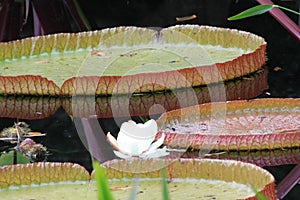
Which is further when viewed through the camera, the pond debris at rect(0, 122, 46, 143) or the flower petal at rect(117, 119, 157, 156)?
the pond debris at rect(0, 122, 46, 143)

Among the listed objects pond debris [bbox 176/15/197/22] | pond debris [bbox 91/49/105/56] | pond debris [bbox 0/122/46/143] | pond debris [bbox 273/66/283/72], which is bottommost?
pond debris [bbox 0/122/46/143]

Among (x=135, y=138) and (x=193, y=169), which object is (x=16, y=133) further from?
(x=135, y=138)

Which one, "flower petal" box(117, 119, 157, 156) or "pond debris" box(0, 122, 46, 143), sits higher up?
"flower petal" box(117, 119, 157, 156)

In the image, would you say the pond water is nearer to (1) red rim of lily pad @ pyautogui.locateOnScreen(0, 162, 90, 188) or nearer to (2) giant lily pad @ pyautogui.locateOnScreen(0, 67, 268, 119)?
(2) giant lily pad @ pyautogui.locateOnScreen(0, 67, 268, 119)

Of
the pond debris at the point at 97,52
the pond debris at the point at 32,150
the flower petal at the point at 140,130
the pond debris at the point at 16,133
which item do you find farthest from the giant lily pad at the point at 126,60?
the flower petal at the point at 140,130

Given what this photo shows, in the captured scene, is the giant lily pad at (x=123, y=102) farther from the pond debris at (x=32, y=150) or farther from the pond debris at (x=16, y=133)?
the pond debris at (x=32, y=150)

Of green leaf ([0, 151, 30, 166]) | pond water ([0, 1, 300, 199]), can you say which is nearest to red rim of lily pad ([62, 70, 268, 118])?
pond water ([0, 1, 300, 199])

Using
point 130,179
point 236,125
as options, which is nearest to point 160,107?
point 236,125

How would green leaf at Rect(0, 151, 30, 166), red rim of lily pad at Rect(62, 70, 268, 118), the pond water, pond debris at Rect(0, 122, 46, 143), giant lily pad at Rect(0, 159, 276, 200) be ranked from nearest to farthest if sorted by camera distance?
giant lily pad at Rect(0, 159, 276, 200), green leaf at Rect(0, 151, 30, 166), the pond water, pond debris at Rect(0, 122, 46, 143), red rim of lily pad at Rect(62, 70, 268, 118)

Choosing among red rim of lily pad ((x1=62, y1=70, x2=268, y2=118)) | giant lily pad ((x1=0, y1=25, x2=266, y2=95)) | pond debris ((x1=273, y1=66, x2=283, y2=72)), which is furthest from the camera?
pond debris ((x1=273, y1=66, x2=283, y2=72))
